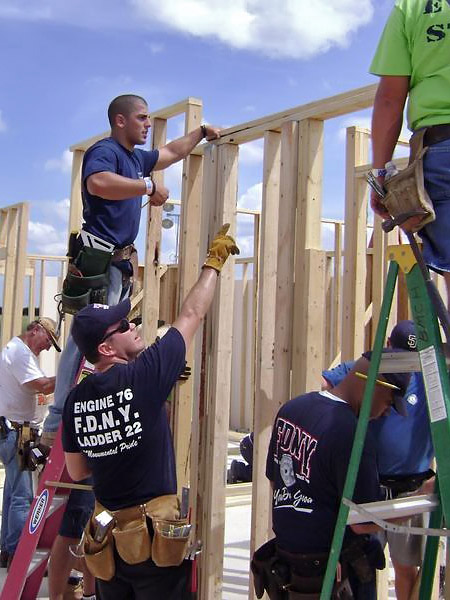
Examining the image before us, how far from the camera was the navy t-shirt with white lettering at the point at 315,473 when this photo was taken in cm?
251

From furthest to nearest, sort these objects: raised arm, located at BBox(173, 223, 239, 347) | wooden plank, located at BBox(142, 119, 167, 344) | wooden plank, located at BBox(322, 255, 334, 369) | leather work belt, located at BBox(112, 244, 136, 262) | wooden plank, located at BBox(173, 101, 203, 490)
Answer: wooden plank, located at BBox(322, 255, 334, 369) < wooden plank, located at BBox(142, 119, 167, 344) < wooden plank, located at BBox(173, 101, 203, 490) < leather work belt, located at BBox(112, 244, 136, 262) < raised arm, located at BBox(173, 223, 239, 347)

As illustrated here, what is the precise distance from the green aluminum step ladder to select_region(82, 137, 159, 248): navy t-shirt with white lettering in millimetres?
2094

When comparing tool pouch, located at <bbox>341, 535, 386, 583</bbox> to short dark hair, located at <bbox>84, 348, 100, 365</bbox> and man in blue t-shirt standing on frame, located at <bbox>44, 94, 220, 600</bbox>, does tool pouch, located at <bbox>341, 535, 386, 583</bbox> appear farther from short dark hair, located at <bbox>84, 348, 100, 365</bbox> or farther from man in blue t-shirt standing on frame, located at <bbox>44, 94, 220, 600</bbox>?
man in blue t-shirt standing on frame, located at <bbox>44, 94, 220, 600</bbox>

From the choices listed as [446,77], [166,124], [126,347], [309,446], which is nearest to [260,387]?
[126,347]

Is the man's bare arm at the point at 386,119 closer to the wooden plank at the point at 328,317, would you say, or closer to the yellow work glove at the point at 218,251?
the yellow work glove at the point at 218,251

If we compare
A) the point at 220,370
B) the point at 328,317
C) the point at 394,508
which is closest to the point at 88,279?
the point at 220,370

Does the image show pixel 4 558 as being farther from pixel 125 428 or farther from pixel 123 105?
pixel 123 105

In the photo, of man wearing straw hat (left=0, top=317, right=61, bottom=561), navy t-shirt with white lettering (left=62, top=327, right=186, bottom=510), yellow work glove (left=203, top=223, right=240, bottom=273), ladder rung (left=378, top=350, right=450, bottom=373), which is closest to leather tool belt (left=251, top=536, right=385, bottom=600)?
navy t-shirt with white lettering (left=62, top=327, right=186, bottom=510)

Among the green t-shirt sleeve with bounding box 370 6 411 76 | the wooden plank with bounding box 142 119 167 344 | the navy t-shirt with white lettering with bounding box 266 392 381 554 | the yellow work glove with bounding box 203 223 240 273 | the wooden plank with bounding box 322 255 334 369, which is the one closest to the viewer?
the green t-shirt sleeve with bounding box 370 6 411 76

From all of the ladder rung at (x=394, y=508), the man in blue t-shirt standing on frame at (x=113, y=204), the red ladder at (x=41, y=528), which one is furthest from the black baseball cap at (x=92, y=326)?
the ladder rung at (x=394, y=508)

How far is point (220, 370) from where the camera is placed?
427 cm

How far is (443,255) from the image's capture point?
2055 mm

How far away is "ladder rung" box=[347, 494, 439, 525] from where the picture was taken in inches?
80.4

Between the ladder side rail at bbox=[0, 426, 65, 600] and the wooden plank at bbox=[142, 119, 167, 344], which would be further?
the wooden plank at bbox=[142, 119, 167, 344]
